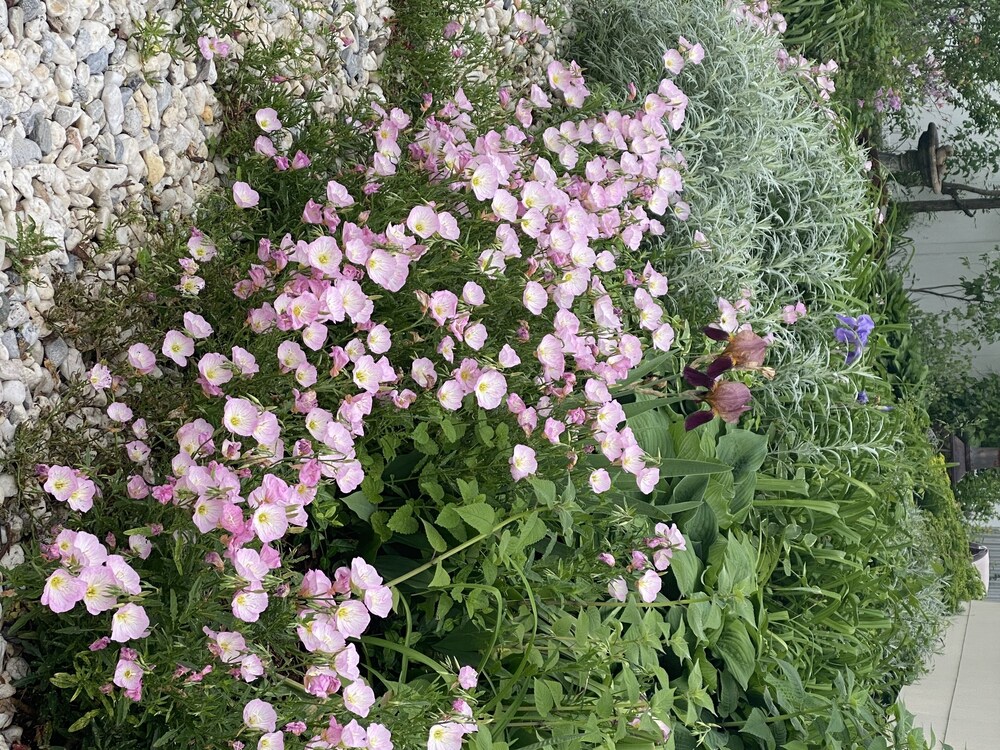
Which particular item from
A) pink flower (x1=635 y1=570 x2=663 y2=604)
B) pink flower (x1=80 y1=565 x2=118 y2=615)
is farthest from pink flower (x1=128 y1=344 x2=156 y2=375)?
pink flower (x1=635 y1=570 x2=663 y2=604)

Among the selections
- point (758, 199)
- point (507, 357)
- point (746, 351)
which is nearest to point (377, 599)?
point (507, 357)

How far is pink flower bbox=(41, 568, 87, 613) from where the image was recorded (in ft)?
2.71

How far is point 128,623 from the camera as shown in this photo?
2.79ft

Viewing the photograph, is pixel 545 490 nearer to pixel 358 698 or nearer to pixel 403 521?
pixel 403 521

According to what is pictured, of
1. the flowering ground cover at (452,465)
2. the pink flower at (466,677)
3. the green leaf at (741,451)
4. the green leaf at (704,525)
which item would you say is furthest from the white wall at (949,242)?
the pink flower at (466,677)

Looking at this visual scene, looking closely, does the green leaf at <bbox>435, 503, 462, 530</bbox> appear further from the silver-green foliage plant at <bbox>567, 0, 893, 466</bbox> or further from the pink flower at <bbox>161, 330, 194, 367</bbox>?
the silver-green foliage plant at <bbox>567, 0, 893, 466</bbox>

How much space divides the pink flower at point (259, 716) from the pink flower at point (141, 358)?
447 millimetres

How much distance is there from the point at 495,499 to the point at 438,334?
249 mm

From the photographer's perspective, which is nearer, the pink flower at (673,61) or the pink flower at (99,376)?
the pink flower at (99,376)

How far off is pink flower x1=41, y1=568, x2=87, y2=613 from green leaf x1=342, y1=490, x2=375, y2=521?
1.36 feet

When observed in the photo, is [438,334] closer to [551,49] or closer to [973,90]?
[551,49]

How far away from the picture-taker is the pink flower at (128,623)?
0.84 m

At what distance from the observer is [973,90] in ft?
14.5

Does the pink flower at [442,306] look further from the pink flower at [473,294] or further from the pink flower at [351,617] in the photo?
the pink flower at [351,617]
